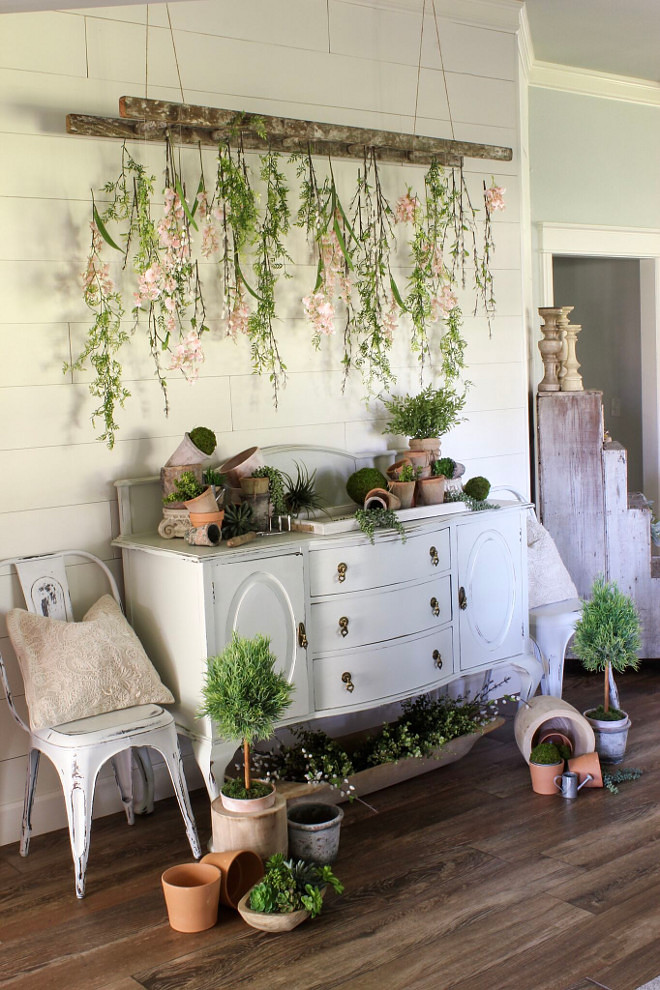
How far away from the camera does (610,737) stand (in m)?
3.43

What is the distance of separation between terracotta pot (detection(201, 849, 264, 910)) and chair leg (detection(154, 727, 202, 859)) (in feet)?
0.85

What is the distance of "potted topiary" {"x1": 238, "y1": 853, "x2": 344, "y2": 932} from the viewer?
2438 millimetres

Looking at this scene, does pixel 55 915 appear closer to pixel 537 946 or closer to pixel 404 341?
pixel 537 946

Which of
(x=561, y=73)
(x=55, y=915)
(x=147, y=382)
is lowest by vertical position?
(x=55, y=915)

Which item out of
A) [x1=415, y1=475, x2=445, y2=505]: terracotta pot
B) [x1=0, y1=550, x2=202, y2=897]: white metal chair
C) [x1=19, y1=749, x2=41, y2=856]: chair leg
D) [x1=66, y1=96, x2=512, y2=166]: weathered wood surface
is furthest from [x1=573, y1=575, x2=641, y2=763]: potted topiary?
[x1=19, y1=749, x2=41, y2=856]: chair leg

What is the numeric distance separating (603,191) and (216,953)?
4.64 meters

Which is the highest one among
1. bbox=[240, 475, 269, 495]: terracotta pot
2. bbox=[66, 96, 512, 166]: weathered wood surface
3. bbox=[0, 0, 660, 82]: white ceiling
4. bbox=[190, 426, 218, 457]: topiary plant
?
bbox=[0, 0, 660, 82]: white ceiling

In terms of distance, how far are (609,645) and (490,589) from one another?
1.53 ft

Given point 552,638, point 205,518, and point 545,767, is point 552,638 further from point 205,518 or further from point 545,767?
point 205,518

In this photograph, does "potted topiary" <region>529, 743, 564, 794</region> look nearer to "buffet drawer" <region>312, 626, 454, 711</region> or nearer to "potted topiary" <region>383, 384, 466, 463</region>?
"buffet drawer" <region>312, 626, 454, 711</region>

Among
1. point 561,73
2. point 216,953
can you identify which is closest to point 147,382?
point 216,953

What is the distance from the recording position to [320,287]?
3484 mm

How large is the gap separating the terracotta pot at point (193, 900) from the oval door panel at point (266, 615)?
68 centimetres

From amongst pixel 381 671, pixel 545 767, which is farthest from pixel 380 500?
pixel 545 767
